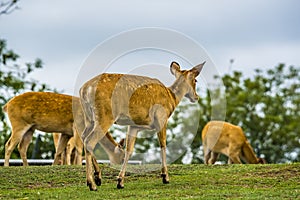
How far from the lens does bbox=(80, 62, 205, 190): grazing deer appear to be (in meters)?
9.99

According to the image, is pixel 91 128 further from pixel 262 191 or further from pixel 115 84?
pixel 262 191

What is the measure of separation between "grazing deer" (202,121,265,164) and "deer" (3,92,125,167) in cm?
841

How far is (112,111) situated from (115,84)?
0.44 m

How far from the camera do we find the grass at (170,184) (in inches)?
381

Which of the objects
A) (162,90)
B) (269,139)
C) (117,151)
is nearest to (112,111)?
(162,90)

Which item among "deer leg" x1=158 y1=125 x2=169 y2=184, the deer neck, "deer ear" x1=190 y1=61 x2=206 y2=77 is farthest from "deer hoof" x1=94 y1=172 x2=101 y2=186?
"deer ear" x1=190 y1=61 x2=206 y2=77

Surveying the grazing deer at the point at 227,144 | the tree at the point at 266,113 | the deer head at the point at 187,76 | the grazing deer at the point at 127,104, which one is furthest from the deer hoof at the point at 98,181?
the tree at the point at 266,113

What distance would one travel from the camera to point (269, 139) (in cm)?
4569

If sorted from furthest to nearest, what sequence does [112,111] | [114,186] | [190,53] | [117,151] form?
[117,151] → [190,53] → [114,186] → [112,111]

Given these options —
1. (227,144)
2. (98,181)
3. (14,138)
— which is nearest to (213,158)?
(227,144)

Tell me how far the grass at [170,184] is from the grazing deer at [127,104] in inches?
18.6

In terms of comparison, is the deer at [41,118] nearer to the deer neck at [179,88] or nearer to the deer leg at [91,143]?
the deer neck at [179,88]

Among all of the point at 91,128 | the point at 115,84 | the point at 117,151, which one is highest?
the point at 115,84

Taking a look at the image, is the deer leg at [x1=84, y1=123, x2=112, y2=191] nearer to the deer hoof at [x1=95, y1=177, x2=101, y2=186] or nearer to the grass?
the grass
